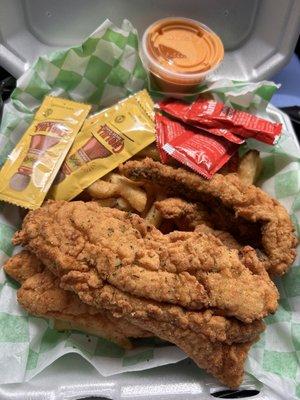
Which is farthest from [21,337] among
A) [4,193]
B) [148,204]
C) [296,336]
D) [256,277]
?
[296,336]

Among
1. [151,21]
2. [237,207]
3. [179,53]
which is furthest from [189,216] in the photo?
[151,21]

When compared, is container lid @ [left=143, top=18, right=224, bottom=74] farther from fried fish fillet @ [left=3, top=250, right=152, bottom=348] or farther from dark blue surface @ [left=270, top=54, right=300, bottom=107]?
fried fish fillet @ [left=3, top=250, right=152, bottom=348]

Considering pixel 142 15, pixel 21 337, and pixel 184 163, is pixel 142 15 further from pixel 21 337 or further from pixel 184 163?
pixel 21 337

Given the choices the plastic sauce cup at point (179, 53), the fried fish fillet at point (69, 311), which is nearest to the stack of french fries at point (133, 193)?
the fried fish fillet at point (69, 311)

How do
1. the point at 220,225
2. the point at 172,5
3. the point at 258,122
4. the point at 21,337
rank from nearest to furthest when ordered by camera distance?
the point at 21,337 → the point at 220,225 → the point at 258,122 → the point at 172,5

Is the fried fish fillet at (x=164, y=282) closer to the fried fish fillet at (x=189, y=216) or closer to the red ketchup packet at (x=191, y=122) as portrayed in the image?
the fried fish fillet at (x=189, y=216)
